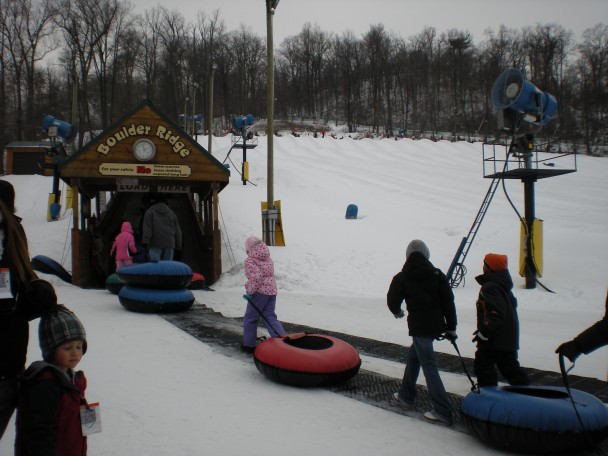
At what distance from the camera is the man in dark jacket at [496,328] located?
4477 mm

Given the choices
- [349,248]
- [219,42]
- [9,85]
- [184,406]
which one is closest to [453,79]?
[219,42]

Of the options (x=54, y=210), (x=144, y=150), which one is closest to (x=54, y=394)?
(x=144, y=150)

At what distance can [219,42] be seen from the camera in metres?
64.3

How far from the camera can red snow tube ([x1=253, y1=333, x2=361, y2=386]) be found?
5188 mm

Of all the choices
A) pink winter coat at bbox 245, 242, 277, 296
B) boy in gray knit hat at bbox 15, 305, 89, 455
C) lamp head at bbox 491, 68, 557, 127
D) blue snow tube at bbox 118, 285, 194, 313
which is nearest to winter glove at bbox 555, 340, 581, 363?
boy in gray knit hat at bbox 15, 305, 89, 455

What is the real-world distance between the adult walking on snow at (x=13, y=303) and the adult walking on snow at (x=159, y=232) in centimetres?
839

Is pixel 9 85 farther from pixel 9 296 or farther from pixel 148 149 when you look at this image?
pixel 9 296

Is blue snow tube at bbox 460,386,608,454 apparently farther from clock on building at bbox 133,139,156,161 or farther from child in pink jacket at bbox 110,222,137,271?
clock on building at bbox 133,139,156,161

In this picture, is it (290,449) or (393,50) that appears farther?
(393,50)

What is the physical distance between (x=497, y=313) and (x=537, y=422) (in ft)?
3.10

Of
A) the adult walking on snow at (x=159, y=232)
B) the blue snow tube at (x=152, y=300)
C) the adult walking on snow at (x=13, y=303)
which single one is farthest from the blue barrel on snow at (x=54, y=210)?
the adult walking on snow at (x=13, y=303)

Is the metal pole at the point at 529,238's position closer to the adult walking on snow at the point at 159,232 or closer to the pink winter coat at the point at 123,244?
the adult walking on snow at the point at 159,232

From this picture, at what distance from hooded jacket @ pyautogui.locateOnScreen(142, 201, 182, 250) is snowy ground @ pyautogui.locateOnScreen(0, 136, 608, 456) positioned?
4.50 ft

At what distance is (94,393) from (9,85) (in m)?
50.5
